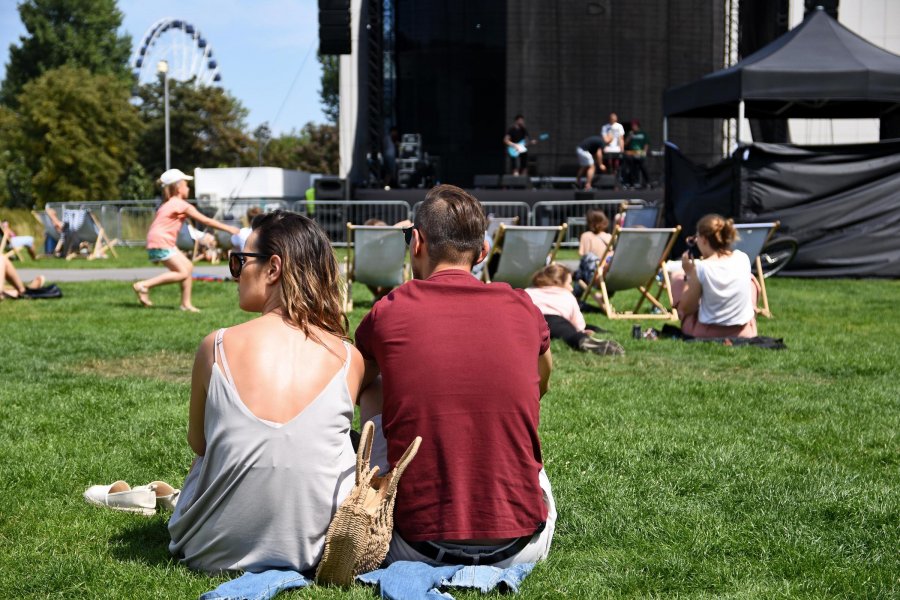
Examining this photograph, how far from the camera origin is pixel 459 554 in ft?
10.7

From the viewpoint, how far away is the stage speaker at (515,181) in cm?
2339

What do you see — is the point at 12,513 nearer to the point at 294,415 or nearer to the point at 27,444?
the point at 27,444

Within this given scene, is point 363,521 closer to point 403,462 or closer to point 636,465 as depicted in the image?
point 403,462

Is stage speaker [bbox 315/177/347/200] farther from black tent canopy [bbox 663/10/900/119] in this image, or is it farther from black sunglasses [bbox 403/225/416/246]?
black sunglasses [bbox 403/225/416/246]

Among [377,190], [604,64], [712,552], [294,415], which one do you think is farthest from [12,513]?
[604,64]

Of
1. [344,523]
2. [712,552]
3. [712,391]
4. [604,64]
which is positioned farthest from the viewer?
[604,64]

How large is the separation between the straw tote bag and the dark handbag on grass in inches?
417

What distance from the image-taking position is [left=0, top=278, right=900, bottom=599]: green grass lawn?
3.45m

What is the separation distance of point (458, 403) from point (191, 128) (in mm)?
55913

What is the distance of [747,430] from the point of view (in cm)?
562

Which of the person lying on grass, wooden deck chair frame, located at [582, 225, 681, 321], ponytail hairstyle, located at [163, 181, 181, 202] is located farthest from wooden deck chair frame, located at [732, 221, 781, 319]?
the person lying on grass

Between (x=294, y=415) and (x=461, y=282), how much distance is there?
61 cm

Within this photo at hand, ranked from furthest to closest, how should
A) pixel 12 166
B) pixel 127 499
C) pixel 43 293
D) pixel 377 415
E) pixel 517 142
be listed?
pixel 12 166, pixel 517 142, pixel 43 293, pixel 127 499, pixel 377 415

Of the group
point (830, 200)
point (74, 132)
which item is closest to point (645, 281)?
point (830, 200)
